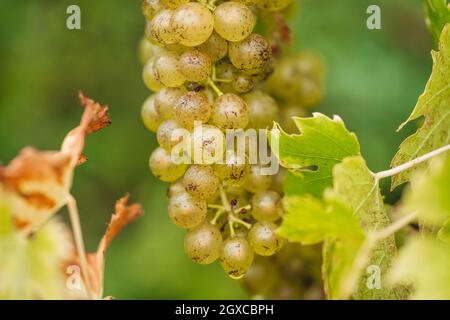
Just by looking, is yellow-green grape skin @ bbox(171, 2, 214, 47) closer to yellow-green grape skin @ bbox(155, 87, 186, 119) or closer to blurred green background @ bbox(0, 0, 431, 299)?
yellow-green grape skin @ bbox(155, 87, 186, 119)

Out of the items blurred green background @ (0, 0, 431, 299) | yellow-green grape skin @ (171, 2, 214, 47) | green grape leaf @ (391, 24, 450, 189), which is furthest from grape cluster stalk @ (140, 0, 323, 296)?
blurred green background @ (0, 0, 431, 299)

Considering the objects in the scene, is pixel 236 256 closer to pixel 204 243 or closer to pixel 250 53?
pixel 204 243

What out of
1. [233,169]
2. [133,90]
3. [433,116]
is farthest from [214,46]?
[133,90]

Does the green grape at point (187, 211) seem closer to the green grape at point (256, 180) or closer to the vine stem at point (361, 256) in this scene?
the green grape at point (256, 180)

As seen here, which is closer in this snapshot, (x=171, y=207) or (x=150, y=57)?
(x=171, y=207)

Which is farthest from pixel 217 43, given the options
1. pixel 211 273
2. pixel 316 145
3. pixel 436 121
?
pixel 211 273
